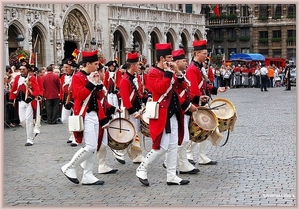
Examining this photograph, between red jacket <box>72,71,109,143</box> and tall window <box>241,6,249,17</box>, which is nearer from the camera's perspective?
red jacket <box>72,71,109,143</box>

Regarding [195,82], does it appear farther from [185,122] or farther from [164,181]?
[164,181]

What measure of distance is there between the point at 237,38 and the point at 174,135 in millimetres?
59246

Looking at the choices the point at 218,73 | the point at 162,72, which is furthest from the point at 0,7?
the point at 218,73

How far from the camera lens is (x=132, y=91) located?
36.1ft

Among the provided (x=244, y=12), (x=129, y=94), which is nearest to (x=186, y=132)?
(x=129, y=94)

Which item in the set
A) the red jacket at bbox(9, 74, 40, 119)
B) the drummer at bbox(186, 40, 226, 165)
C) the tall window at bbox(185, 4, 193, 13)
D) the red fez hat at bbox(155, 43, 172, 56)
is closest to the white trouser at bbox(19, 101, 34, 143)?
the red jacket at bbox(9, 74, 40, 119)

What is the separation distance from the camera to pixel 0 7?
1050 cm

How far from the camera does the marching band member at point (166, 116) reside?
9.09m

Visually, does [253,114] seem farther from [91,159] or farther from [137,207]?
[137,207]

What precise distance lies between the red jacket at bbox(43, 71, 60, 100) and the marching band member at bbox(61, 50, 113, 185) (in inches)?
444

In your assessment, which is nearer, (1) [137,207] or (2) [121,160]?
(1) [137,207]

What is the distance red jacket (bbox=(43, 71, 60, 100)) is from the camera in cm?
2062

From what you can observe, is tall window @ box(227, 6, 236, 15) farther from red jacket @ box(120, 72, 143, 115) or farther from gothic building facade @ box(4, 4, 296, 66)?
red jacket @ box(120, 72, 143, 115)

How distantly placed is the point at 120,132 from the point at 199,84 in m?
1.52
